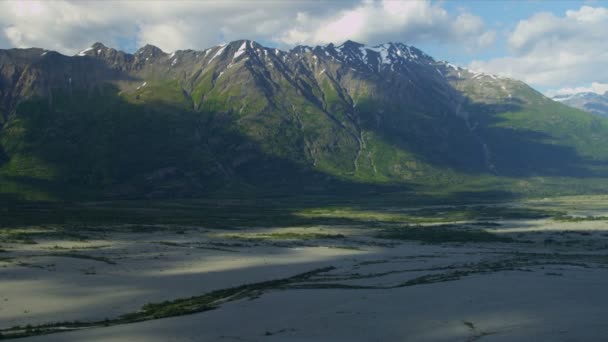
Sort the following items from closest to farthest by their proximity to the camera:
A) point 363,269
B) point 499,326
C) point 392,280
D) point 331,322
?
1. point 499,326
2. point 331,322
3. point 392,280
4. point 363,269

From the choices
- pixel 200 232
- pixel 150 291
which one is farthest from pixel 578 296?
pixel 200 232

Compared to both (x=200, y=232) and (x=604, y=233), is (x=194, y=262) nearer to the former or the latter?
(x=200, y=232)

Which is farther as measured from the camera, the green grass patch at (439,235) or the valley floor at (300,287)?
the green grass patch at (439,235)

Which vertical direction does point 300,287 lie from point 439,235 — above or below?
above

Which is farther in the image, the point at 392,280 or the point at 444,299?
the point at 392,280

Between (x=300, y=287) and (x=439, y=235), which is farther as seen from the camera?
(x=439, y=235)

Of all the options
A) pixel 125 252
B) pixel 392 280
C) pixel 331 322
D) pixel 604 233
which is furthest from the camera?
pixel 604 233

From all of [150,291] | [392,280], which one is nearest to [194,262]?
[150,291]

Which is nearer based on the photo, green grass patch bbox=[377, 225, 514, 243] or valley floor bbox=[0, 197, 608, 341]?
valley floor bbox=[0, 197, 608, 341]
